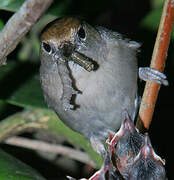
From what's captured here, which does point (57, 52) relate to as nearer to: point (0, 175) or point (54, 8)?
point (0, 175)

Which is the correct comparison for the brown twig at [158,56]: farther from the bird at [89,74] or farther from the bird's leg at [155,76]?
the bird at [89,74]

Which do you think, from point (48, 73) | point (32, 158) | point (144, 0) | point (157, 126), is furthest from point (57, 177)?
point (144, 0)

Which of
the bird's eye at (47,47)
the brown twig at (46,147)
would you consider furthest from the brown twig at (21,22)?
the brown twig at (46,147)

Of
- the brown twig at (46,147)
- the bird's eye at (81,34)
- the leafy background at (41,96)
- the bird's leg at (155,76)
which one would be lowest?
the brown twig at (46,147)

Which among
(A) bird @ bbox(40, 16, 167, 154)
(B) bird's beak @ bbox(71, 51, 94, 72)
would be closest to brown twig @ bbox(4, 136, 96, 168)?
(A) bird @ bbox(40, 16, 167, 154)

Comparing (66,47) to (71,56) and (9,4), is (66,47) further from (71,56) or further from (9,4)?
(9,4)

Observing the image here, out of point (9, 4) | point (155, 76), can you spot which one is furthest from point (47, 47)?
point (155, 76)
